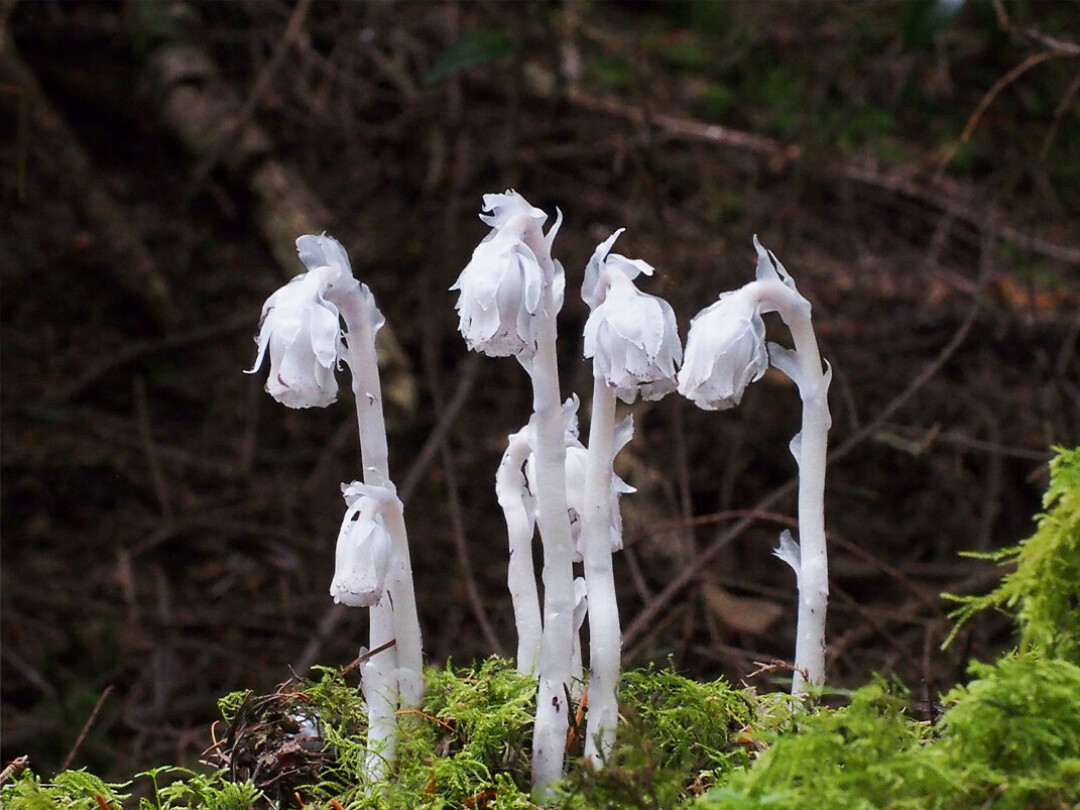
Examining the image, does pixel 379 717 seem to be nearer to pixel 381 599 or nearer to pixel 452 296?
pixel 381 599

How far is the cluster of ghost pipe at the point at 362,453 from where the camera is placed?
1495mm

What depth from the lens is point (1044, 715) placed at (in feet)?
4.28

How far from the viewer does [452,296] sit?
16.8 feet

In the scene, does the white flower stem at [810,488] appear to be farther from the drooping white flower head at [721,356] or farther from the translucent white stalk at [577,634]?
the translucent white stalk at [577,634]

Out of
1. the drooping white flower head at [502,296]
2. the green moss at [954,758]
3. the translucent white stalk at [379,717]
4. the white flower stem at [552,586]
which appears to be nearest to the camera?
the green moss at [954,758]

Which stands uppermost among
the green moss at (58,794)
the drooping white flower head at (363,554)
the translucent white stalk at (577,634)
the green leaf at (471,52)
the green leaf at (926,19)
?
the green leaf at (471,52)

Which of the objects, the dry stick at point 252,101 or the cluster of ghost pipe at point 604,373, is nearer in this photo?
the cluster of ghost pipe at point 604,373

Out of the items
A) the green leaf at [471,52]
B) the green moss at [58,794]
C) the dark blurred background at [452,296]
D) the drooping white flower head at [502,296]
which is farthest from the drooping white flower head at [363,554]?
the green leaf at [471,52]

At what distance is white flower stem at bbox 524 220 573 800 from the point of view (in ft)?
5.10

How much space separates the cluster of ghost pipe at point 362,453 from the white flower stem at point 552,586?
0.70ft

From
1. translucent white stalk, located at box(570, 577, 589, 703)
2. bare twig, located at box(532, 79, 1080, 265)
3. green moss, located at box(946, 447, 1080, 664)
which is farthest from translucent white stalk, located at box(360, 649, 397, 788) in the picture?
bare twig, located at box(532, 79, 1080, 265)

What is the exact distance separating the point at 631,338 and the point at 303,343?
427mm

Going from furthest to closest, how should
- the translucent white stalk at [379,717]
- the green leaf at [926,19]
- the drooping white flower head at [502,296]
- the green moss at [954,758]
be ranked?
the green leaf at [926,19]
the translucent white stalk at [379,717]
the drooping white flower head at [502,296]
the green moss at [954,758]

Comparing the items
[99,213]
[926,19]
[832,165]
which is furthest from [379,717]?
[832,165]
